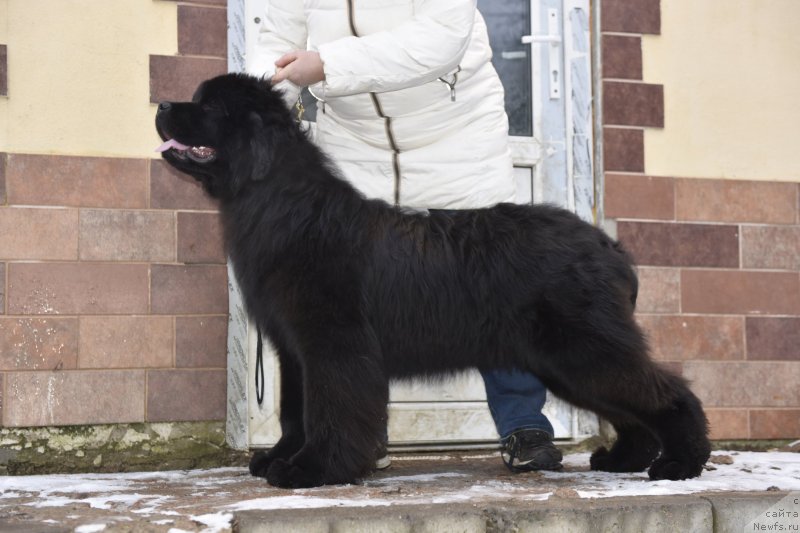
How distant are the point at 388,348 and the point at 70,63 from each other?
7.15 ft

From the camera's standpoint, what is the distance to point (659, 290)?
4.86 metres

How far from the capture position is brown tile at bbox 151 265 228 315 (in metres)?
4.38

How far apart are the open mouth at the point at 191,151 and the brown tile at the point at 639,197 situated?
2315mm

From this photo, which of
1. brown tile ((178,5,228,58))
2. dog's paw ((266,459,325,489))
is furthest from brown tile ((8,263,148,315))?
dog's paw ((266,459,325,489))

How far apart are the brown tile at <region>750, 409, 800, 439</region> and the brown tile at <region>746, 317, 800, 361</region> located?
0.28 metres

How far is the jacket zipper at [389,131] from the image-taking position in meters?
3.52

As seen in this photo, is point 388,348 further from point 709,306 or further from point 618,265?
point 709,306

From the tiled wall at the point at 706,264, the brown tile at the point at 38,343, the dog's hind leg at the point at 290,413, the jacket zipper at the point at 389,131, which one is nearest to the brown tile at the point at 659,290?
the tiled wall at the point at 706,264

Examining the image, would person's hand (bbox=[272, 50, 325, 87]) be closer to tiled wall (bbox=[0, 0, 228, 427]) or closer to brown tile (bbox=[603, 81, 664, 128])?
tiled wall (bbox=[0, 0, 228, 427])

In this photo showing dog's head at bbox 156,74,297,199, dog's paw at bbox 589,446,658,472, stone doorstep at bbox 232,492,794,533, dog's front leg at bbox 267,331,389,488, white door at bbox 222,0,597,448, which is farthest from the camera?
white door at bbox 222,0,597,448

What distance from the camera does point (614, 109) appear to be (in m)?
4.85

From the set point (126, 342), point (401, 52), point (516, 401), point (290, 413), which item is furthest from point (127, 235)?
point (516, 401)

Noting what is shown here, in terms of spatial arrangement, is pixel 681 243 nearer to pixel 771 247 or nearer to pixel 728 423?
pixel 771 247

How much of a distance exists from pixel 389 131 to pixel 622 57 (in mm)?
1814
